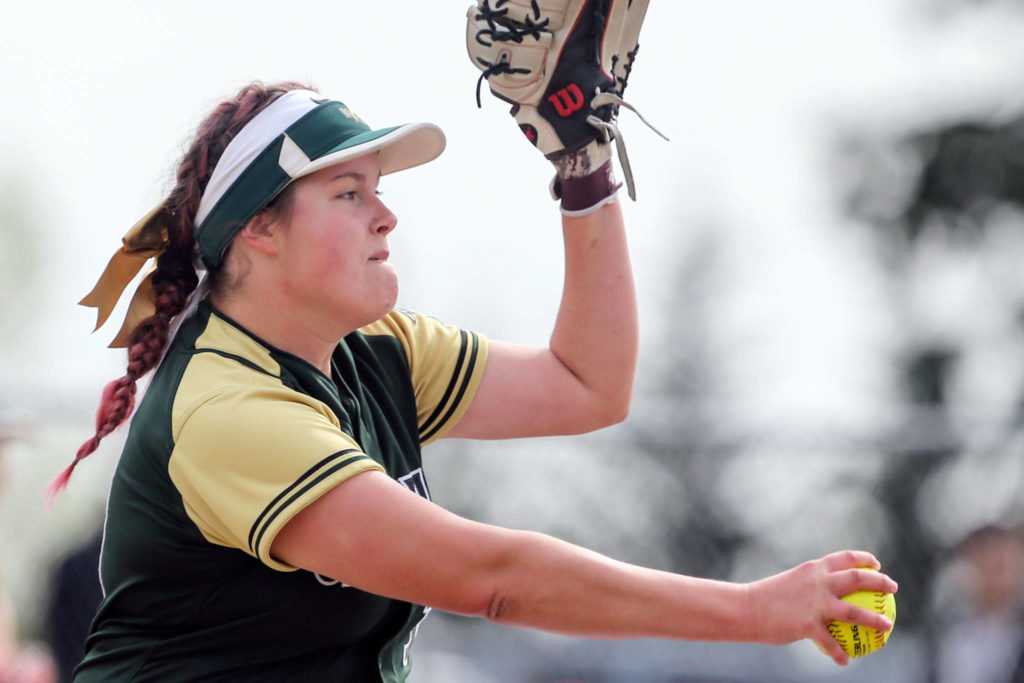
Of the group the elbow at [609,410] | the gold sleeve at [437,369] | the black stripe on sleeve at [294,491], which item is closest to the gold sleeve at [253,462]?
the black stripe on sleeve at [294,491]

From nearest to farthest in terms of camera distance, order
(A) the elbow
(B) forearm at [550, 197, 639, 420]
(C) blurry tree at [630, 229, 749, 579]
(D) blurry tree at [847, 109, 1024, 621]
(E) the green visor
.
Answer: (E) the green visor < (B) forearm at [550, 197, 639, 420] < (A) the elbow < (C) blurry tree at [630, 229, 749, 579] < (D) blurry tree at [847, 109, 1024, 621]

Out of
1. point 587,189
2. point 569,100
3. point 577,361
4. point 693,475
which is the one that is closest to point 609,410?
point 577,361

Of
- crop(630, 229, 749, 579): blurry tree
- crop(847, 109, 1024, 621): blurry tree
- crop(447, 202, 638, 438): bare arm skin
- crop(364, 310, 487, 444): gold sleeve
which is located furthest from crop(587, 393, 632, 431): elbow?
crop(847, 109, 1024, 621): blurry tree

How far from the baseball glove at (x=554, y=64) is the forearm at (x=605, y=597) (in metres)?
0.87

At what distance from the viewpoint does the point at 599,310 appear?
2764 mm

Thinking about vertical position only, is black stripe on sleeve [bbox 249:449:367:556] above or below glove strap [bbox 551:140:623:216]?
below

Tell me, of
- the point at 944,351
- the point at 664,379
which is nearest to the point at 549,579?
the point at 944,351

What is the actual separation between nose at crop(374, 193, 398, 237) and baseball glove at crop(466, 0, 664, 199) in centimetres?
38

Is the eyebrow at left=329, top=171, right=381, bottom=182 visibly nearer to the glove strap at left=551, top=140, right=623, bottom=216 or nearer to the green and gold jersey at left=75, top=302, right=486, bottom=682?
the green and gold jersey at left=75, top=302, right=486, bottom=682

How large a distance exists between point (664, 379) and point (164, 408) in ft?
50.0

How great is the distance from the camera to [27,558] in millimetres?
6148

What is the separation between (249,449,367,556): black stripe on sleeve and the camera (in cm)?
202

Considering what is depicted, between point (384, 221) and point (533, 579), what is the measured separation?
0.77m

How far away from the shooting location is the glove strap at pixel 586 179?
8.75 ft
